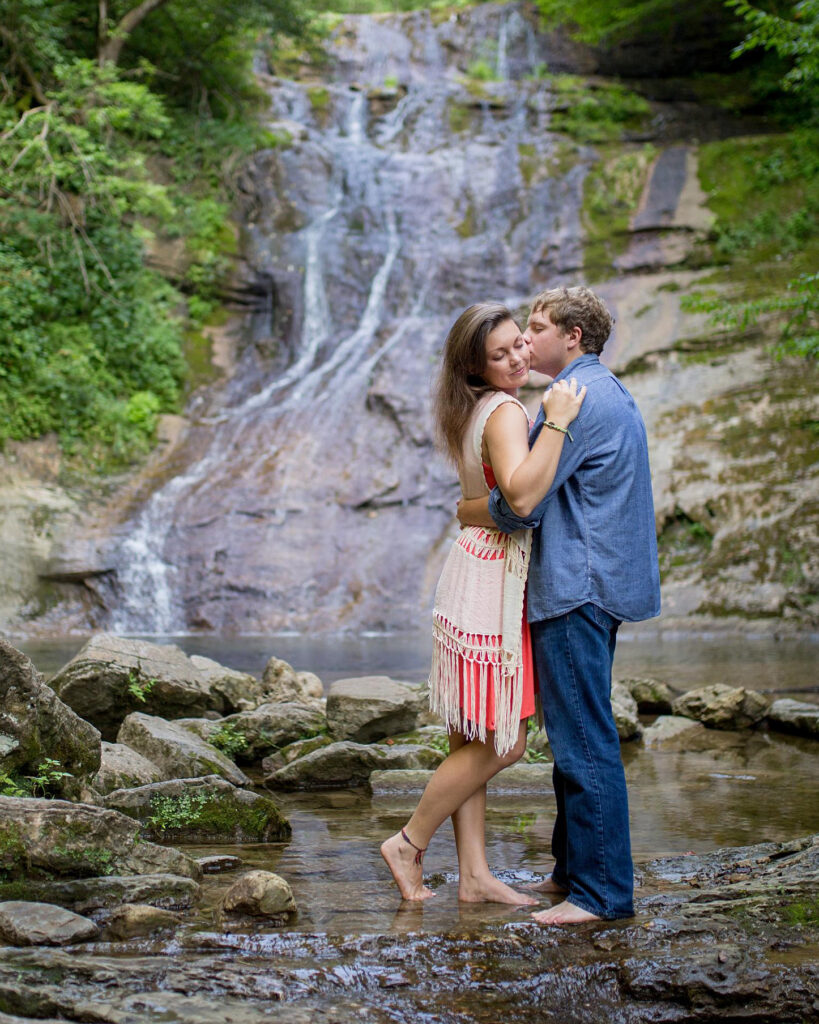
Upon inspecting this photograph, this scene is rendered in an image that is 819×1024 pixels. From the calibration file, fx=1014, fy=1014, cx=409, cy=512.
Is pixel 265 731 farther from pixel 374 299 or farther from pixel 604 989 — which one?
pixel 374 299

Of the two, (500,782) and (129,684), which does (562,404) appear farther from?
(129,684)

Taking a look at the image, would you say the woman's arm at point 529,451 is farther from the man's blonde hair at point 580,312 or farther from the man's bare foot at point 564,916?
the man's bare foot at point 564,916

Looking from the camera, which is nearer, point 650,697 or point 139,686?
point 139,686

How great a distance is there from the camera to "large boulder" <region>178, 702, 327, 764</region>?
5.65 metres

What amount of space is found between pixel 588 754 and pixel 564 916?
0.45 m

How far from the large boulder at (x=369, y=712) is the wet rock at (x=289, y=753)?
19 centimetres

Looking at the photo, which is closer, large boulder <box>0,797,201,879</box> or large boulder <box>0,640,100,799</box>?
large boulder <box>0,797,201,879</box>

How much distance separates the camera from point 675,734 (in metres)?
6.66

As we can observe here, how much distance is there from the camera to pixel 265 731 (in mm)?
5941

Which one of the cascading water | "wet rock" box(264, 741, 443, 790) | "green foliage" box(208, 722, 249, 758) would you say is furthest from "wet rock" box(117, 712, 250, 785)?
the cascading water

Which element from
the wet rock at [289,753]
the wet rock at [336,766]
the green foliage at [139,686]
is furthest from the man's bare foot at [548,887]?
the green foliage at [139,686]

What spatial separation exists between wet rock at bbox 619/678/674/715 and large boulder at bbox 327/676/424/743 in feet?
7.18

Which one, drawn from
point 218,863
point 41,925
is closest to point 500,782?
point 218,863

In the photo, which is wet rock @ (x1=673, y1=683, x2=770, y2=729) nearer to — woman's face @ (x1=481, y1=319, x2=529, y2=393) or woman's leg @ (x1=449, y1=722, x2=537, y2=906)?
woman's leg @ (x1=449, y1=722, x2=537, y2=906)
